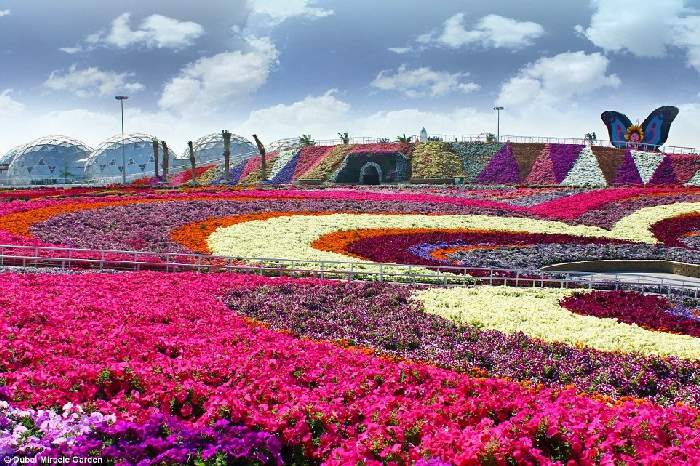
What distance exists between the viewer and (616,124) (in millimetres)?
81250

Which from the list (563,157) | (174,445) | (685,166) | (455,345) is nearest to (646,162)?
(685,166)

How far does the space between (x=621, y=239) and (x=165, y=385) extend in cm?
2622

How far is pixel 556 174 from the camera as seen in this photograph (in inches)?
2635

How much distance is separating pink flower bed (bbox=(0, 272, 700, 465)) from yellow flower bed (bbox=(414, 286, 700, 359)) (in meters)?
3.51

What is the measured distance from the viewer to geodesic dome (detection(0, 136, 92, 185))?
12144 centimetres

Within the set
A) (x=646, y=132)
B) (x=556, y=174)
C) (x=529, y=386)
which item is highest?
(x=646, y=132)

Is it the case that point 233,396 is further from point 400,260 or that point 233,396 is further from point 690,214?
point 690,214

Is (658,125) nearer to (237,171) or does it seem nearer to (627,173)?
(627,173)

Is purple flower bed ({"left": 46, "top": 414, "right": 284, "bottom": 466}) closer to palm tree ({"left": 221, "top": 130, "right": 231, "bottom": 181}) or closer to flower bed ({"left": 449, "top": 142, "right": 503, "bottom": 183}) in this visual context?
flower bed ({"left": 449, "top": 142, "right": 503, "bottom": 183})

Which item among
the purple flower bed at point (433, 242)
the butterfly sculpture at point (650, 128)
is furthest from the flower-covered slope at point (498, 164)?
the purple flower bed at point (433, 242)

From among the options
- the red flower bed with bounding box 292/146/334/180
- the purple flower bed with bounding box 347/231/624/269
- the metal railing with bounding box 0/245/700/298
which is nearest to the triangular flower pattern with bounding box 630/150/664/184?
the red flower bed with bounding box 292/146/334/180

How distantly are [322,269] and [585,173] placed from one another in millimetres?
51911

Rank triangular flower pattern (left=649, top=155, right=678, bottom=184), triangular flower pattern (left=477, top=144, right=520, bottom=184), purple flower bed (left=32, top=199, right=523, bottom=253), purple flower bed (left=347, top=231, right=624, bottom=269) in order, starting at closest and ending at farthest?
purple flower bed (left=347, top=231, right=624, bottom=269) < purple flower bed (left=32, top=199, right=523, bottom=253) < triangular flower pattern (left=649, top=155, right=678, bottom=184) < triangular flower pattern (left=477, top=144, right=520, bottom=184)

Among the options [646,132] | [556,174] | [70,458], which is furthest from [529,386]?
[646,132]
